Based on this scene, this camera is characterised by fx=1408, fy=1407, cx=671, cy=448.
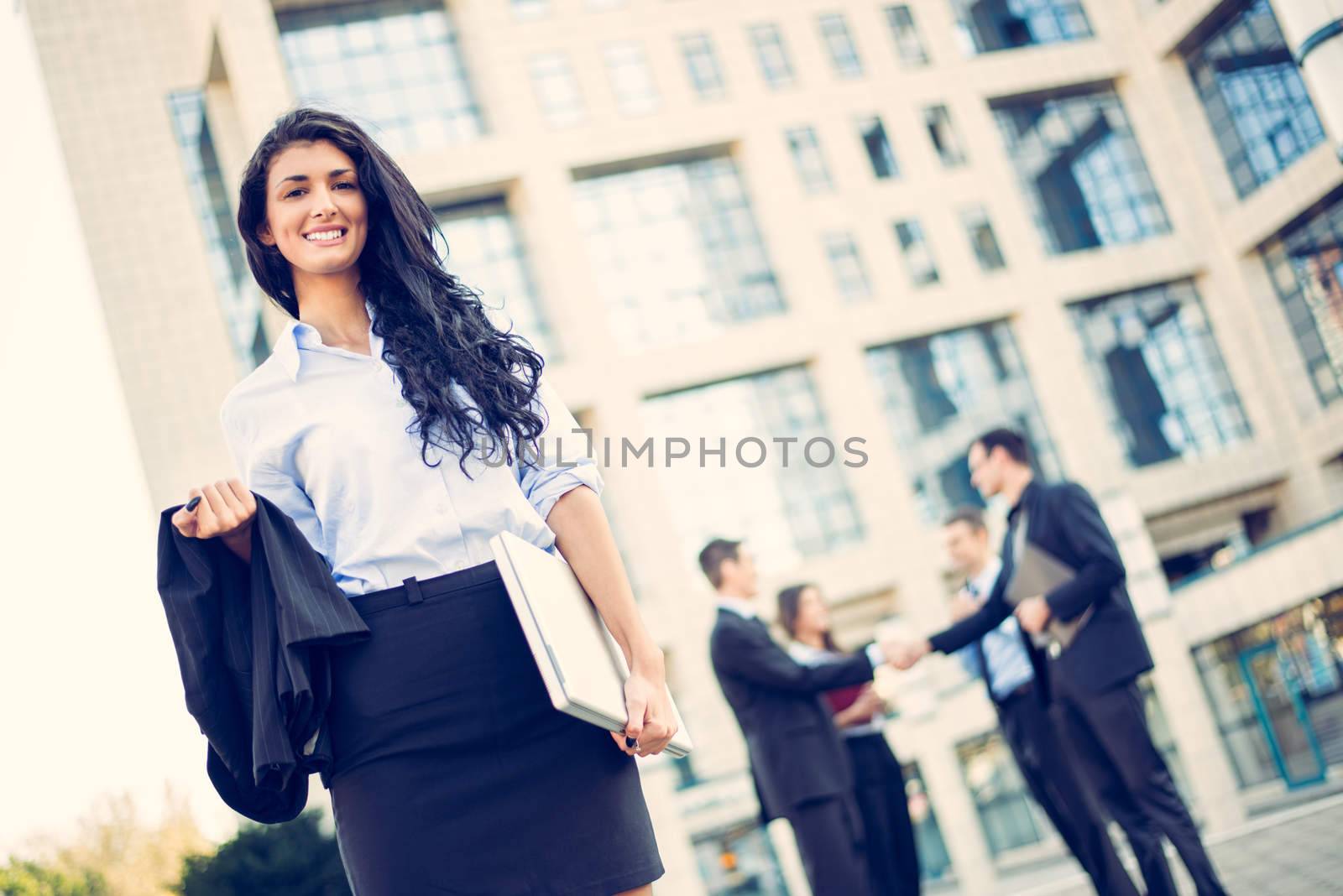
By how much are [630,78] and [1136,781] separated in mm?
22086

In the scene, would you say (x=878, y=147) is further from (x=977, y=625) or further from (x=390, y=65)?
(x=977, y=625)

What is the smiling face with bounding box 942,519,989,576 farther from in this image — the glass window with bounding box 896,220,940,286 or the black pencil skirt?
the glass window with bounding box 896,220,940,286

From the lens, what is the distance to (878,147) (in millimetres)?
26641

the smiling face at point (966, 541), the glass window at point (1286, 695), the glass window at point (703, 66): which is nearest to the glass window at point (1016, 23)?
the glass window at point (703, 66)

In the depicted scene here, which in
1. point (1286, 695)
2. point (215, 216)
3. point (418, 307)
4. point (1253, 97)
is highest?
point (215, 216)

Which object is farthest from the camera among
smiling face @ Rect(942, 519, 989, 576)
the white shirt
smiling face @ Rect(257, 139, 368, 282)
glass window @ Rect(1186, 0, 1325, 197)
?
glass window @ Rect(1186, 0, 1325, 197)

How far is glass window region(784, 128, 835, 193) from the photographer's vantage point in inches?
1024

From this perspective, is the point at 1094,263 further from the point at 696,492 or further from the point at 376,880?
the point at 376,880

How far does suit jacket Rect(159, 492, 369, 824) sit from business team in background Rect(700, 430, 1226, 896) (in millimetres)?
3990

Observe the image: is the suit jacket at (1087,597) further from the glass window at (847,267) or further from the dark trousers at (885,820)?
the glass window at (847,267)

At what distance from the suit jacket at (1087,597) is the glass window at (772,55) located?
21.7 m

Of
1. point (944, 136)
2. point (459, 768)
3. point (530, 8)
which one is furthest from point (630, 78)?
point (459, 768)

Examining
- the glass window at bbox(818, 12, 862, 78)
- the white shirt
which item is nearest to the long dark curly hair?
the white shirt

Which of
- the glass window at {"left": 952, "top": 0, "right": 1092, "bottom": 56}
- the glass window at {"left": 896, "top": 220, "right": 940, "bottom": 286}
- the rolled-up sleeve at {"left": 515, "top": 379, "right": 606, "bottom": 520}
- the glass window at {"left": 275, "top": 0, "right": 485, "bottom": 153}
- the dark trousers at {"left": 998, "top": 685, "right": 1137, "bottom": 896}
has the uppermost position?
the glass window at {"left": 275, "top": 0, "right": 485, "bottom": 153}
